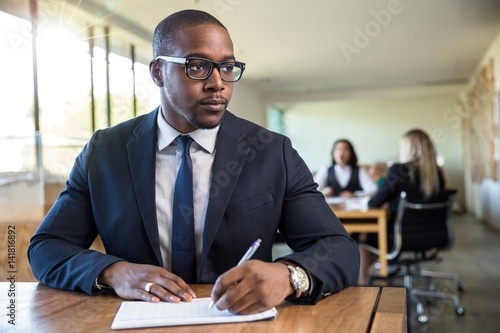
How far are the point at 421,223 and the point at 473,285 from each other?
115 centimetres

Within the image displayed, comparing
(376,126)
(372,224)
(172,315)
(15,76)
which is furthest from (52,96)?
(376,126)

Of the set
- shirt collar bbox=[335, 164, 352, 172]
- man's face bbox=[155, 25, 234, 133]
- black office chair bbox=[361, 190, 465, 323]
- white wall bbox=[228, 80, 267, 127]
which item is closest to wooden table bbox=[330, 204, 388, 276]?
black office chair bbox=[361, 190, 465, 323]

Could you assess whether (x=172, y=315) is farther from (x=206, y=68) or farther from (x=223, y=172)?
(x=206, y=68)

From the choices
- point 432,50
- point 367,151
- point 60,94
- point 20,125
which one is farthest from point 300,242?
point 367,151

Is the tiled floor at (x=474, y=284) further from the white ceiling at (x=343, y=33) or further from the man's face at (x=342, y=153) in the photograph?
the white ceiling at (x=343, y=33)

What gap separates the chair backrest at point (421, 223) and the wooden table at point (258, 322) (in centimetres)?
256

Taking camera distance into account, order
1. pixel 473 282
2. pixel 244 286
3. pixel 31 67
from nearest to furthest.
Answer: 1. pixel 244 286
2. pixel 473 282
3. pixel 31 67

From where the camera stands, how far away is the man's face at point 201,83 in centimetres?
106

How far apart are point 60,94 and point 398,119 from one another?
381 inches

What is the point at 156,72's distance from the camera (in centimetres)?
120

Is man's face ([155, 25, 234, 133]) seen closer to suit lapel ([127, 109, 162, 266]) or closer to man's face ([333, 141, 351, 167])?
suit lapel ([127, 109, 162, 266])

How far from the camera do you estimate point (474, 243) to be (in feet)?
20.8

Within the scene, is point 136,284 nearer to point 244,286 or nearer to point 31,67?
point 244,286

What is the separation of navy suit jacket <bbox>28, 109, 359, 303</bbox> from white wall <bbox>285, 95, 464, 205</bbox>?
36.7ft
